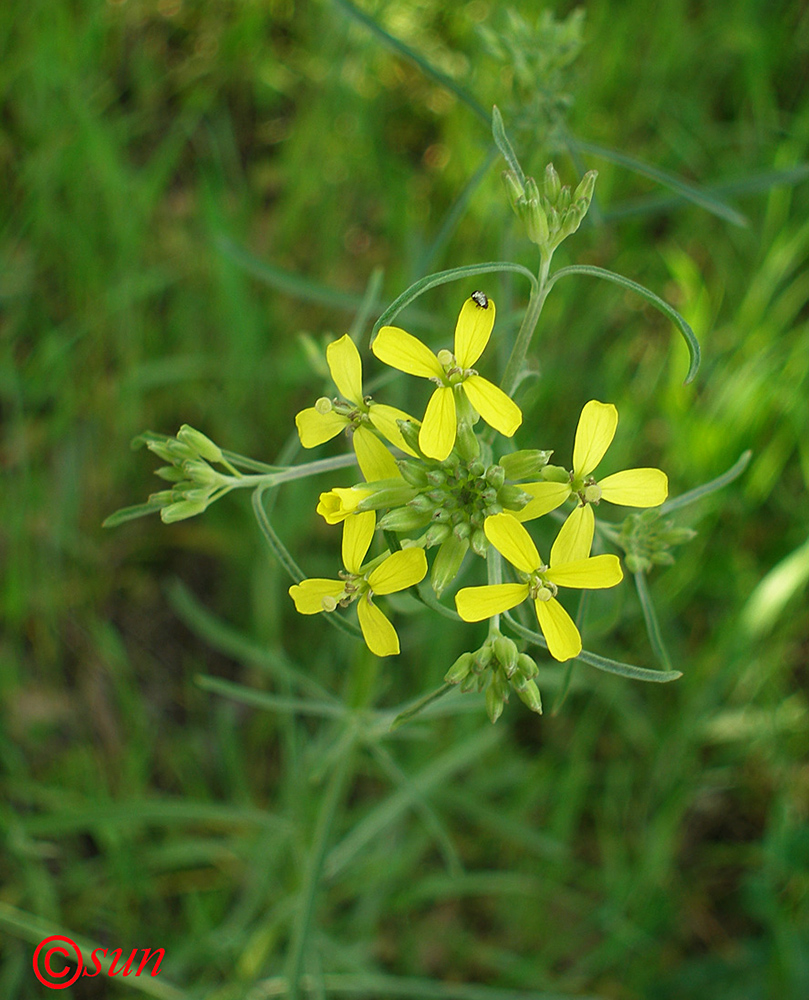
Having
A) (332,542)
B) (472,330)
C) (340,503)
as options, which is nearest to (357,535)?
(340,503)

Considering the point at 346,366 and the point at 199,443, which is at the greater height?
the point at 346,366

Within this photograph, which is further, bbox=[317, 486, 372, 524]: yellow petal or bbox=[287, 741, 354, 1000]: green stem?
bbox=[287, 741, 354, 1000]: green stem

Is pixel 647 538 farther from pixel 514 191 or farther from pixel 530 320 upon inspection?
pixel 514 191

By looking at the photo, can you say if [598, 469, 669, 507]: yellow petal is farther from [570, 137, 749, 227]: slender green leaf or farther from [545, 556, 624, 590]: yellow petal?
[570, 137, 749, 227]: slender green leaf

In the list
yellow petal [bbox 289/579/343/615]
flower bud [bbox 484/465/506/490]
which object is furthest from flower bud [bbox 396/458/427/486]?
yellow petal [bbox 289/579/343/615]

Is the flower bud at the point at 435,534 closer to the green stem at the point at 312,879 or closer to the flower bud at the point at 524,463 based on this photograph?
the flower bud at the point at 524,463

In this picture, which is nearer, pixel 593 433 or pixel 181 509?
pixel 593 433

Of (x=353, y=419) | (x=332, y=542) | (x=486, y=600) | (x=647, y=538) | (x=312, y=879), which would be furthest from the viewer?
(x=332, y=542)
